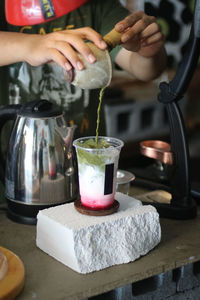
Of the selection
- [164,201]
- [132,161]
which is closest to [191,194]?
[164,201]

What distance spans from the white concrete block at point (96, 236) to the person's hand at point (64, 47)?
36 cm

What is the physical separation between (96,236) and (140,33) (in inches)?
24.5

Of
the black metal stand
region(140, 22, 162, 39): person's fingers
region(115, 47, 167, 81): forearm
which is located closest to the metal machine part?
the black metal stand

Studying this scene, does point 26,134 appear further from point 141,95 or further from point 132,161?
point 141,95

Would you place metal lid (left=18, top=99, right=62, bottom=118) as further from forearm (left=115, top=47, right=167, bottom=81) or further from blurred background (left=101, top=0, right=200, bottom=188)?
blurred background (left=101, top=0, right=200, bottom=188)

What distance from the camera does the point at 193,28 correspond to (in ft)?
4.44

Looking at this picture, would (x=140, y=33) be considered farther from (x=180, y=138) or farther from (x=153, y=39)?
(x=180, y=138)

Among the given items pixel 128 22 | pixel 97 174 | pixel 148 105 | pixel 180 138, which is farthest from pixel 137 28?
pixel 148 105

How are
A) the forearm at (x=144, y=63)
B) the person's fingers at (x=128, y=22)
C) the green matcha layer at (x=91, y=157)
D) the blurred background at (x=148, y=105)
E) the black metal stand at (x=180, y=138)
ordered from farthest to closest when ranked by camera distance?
1. the blurred background at (x=148, y=105)
2. the forearm at (x=144, y=63)
3. the black metal stand at (x=180, y=138)
4. the person's fingers at (x=128, y=22)
5. the green matcha layer at (x=91, y=157)

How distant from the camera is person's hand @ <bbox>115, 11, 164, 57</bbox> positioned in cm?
130

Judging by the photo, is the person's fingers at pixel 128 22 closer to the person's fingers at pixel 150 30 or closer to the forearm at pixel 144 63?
the person's fingers at pixel 150 30

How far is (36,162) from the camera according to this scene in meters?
1.33

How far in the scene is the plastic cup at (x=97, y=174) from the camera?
3.76 feet

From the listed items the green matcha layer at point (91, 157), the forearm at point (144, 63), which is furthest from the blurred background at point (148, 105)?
the green matcha layer at point (91, 157)
